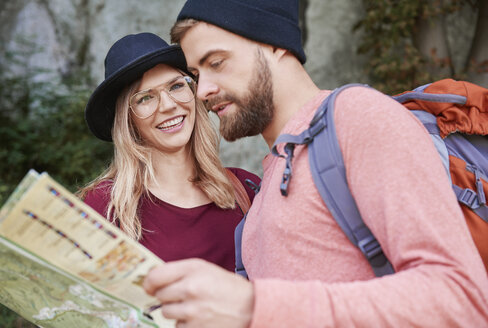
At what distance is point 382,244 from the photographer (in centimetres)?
103

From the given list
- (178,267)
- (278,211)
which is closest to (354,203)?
(278,211)

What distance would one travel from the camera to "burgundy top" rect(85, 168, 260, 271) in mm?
2223

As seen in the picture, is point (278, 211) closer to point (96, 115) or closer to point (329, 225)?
point (329, 225)

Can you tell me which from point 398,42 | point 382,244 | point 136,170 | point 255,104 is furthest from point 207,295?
point 398,42

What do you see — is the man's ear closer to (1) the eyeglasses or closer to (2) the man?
(2) the man

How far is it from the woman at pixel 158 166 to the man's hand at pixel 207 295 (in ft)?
4.28

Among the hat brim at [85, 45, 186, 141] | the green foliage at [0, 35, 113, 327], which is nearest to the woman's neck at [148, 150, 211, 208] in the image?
the hat brim at [85, 45, 186, 141]

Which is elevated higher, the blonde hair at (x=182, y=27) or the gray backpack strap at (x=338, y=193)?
the blonde hair at (x=182, y=27)

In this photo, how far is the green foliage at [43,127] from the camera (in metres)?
5.65

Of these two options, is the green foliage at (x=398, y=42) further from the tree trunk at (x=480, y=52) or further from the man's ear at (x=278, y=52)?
the man's ear at (x=278, y=52)

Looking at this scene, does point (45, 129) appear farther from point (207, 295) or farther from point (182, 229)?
point (207, 295)

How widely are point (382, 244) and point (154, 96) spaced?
172cm

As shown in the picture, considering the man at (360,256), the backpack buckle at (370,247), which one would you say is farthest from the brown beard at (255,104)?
the backpack buckle at (370,247)

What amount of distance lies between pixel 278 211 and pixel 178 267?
0.37 m
